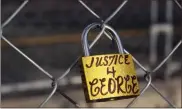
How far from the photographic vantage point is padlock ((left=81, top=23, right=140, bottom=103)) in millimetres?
917

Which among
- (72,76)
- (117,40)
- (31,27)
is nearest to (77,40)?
(31,27)

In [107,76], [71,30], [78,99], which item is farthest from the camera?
[71,30]

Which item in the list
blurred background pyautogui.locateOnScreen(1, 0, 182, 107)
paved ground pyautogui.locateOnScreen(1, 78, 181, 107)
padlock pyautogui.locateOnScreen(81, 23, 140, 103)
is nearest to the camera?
padlock pyautogui.locateOnScreen(81, 23, 140, 103)

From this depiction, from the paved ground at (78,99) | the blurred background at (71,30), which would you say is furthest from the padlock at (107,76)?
the blurred background at (71,30)

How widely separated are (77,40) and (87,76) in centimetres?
339

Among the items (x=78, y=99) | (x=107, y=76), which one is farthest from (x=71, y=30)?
(x=107, y=76)

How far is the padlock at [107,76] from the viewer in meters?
0.92

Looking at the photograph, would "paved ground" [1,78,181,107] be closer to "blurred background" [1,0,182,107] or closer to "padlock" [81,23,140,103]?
"blurred background" [1,0,182,107]

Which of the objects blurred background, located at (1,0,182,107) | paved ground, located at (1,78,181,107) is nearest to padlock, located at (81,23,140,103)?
paved ground, located at (1,78,181,107)

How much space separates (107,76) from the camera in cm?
94

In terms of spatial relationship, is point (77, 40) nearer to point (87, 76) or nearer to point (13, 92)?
point (13, 92)

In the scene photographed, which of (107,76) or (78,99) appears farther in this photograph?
(78,99)

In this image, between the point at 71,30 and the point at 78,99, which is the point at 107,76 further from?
the point at 71,30

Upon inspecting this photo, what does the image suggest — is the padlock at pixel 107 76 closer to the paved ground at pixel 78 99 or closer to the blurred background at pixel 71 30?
the paved ground at pixel 78 99
